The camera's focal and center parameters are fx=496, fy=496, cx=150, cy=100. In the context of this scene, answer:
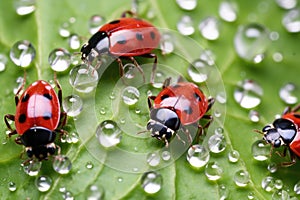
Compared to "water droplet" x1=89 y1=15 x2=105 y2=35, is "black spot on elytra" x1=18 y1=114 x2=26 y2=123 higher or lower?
lower

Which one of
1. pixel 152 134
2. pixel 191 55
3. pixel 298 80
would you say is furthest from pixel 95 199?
pixel 298 80

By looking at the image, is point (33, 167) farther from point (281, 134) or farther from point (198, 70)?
point (281, 134)

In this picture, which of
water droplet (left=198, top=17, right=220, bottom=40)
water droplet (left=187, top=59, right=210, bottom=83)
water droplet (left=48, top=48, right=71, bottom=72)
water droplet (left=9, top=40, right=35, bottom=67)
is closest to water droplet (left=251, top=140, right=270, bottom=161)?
water droplet (left=187, top=59, right=210, bottom=83)

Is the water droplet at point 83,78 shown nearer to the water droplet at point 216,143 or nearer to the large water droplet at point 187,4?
the water droplet at point 216,143

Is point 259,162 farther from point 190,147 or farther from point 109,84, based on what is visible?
point 109,84

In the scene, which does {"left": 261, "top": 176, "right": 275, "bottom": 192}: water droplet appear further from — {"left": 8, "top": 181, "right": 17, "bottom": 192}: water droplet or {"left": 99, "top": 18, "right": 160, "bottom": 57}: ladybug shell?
{"left": 8, "top": 181, "right": 17, "bottom": 192}: water droplet

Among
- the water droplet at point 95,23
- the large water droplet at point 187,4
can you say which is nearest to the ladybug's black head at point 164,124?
the water droplet at point 95,23
